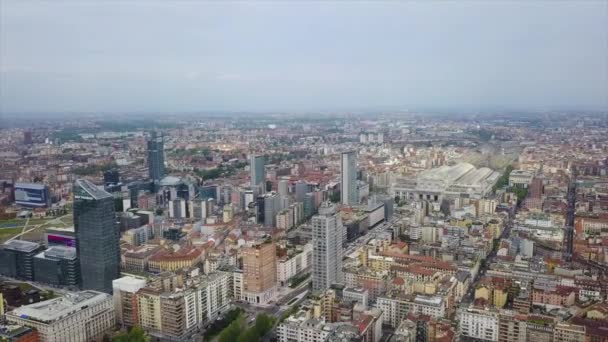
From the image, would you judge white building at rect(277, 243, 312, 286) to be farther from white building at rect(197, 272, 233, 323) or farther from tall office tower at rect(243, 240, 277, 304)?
white building at rect(197, 272, 233, 323)

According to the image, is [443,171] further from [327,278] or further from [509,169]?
[327,278]

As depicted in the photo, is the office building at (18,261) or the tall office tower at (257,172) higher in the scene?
the tall office tower at (257,172)

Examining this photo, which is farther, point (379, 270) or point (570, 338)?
point (379, 270)

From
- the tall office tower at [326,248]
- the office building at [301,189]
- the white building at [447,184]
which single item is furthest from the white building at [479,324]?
the office building at [301,189]

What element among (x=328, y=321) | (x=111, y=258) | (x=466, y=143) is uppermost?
(x=466, y=143)

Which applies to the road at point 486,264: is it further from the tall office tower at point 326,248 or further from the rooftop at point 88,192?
the rooftop at point 88,192

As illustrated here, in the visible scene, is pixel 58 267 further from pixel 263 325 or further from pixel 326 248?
pixel 326 248

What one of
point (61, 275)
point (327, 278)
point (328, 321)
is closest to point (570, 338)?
point (328, 321)

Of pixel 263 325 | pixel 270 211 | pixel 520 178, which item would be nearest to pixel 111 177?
pixel 270 211
